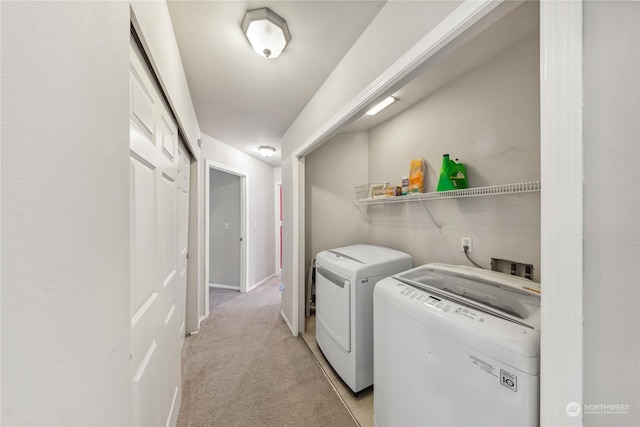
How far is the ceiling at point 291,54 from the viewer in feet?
3.84

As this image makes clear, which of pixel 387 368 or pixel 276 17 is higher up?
pixel 276 17

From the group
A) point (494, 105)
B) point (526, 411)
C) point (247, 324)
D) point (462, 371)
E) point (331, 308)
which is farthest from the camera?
point (247, 324)

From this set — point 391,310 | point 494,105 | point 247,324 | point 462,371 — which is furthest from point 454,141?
point 247,324

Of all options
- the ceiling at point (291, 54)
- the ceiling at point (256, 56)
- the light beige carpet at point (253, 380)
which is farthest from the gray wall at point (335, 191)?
the light beige carpet at point (253, 380)

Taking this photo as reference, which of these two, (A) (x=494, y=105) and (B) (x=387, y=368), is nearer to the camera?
(B) (x=387, y=368)

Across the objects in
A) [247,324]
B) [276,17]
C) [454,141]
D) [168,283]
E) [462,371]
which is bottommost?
[247,324]

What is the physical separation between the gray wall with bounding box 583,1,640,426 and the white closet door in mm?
1305

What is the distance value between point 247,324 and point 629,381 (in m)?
2.86

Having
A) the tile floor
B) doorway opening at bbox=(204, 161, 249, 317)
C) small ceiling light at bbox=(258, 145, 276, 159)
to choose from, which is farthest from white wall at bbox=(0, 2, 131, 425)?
doorway opening at bbox=(204, 161, 249, 317)

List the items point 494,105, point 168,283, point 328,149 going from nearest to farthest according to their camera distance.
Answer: point 168,283
point 494,105
point 328,149

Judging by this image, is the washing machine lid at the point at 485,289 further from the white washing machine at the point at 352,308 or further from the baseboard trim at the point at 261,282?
the baseboard trim at the point at 261,282

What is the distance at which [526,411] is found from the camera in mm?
→ 654

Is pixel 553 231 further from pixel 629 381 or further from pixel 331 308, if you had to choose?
pixel 331 308

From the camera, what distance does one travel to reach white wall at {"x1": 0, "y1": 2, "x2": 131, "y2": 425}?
0.33m
